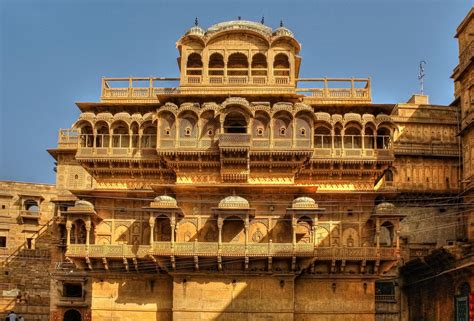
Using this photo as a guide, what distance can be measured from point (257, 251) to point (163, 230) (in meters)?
5.21

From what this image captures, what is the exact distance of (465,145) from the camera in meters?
40.5

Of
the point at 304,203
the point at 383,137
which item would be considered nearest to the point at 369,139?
the point at 383,137

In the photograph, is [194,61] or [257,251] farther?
[194,61]

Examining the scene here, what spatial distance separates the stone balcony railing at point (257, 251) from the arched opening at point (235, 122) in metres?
6.02

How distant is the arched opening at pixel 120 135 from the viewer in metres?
35.3

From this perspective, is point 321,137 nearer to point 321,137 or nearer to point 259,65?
point 321,137

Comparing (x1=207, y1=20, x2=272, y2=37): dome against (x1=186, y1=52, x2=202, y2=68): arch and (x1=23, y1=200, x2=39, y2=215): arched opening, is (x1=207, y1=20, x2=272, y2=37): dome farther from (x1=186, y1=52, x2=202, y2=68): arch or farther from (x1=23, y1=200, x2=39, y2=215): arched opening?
(x1=23, y1=200, x2=39, y2=215): arched opening

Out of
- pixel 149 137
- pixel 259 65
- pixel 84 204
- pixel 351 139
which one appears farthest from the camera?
pixel 259 65

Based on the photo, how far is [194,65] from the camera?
37.2 metres

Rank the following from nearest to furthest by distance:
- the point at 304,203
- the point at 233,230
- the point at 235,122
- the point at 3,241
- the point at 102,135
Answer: the point at 304,203
the point at 233,230
the point at 235,122
the point at 102,135
the point at 3,241

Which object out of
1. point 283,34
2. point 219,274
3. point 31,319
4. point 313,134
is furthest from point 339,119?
point 31,319

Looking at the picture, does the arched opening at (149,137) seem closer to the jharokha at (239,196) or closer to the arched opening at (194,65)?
the jharokha at (239,196)

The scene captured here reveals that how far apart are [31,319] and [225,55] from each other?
26738 mm

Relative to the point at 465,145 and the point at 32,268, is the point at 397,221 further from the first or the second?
the point at 32,268
